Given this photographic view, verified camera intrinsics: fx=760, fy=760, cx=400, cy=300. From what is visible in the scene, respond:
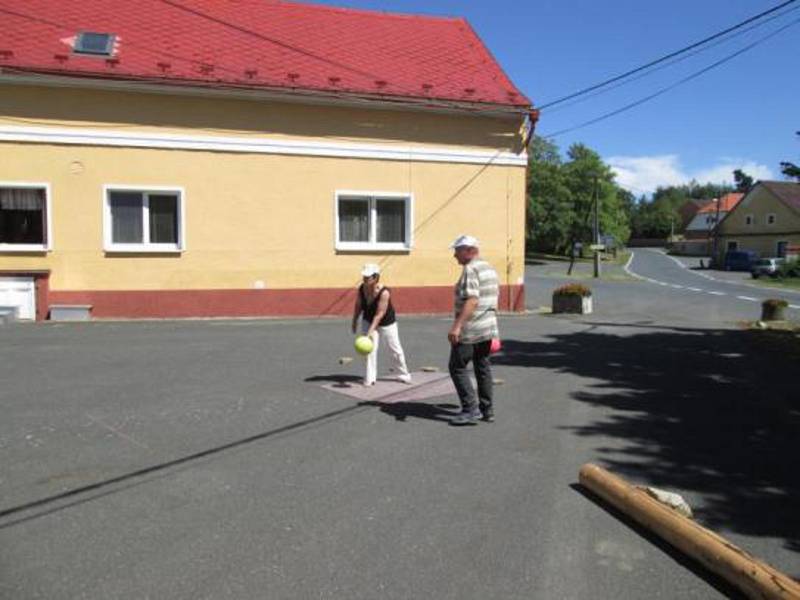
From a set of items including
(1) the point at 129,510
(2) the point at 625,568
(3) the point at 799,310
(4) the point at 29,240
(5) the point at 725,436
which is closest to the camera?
(2) the point at 625,568

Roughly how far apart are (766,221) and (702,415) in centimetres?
7603

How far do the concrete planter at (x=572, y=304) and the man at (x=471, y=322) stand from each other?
→ 37.6 ft

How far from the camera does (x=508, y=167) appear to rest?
17297 millimetres

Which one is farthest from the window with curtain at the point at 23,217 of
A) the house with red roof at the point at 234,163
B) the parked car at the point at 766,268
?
the parked car at the point at 766,268

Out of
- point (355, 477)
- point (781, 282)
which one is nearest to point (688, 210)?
point (781, 282)

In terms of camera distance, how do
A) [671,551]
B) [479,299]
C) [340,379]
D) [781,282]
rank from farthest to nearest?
1. [781,282]
2. [340,379]
3. [479,299]
4. [671,551]

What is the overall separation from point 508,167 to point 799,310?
12.9 meters

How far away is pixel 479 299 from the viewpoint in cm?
678

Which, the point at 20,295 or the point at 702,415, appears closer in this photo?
the point at 702,415

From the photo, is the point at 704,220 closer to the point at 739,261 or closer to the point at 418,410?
the point at 739,261

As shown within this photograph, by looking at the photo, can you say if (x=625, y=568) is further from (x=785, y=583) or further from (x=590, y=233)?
(x=590, y=233)

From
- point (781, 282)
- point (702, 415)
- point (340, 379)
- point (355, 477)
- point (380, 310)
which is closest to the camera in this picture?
point (355, 477)

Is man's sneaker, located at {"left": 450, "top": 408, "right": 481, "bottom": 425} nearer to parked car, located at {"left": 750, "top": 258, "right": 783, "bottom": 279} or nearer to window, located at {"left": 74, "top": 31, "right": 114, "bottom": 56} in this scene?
window, located at {"left": 74, "top": 31, "right": 114, "bottom": 56}

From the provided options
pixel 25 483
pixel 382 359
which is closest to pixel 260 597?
pixel 25 483
